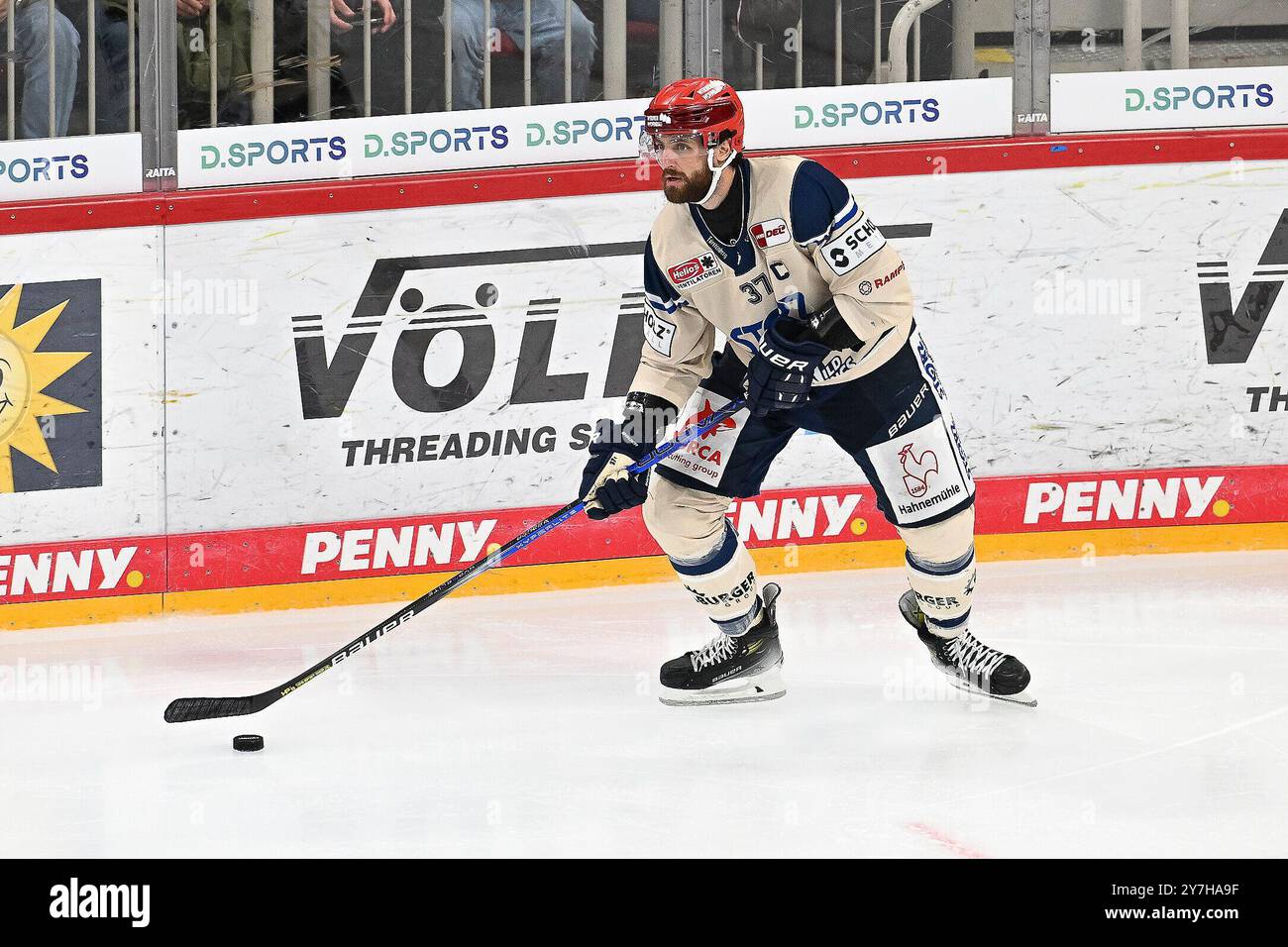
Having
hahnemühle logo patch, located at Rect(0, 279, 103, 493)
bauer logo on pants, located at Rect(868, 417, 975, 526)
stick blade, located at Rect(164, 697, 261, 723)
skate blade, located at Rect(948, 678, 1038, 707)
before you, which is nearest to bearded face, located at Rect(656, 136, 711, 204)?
bauer logo on pants, located at Rect(868, 417, 975, 526)

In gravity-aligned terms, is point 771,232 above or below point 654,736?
above

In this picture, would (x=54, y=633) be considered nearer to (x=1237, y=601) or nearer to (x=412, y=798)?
(x=412, y=798)

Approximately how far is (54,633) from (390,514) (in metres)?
1.05

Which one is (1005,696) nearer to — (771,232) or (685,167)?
(771,232)

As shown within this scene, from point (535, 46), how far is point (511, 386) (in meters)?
1.11

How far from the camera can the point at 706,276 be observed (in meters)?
3.63

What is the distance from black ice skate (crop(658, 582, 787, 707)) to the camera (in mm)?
3941

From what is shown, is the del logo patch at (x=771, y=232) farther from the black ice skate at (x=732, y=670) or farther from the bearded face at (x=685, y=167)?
the black ice skate at (x=732, y=670)

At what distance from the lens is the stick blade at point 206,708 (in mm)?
3592

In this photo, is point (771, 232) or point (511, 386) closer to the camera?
point (771, 232)

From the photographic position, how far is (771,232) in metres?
3.52

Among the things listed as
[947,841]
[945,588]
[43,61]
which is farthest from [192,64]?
[947,841]
